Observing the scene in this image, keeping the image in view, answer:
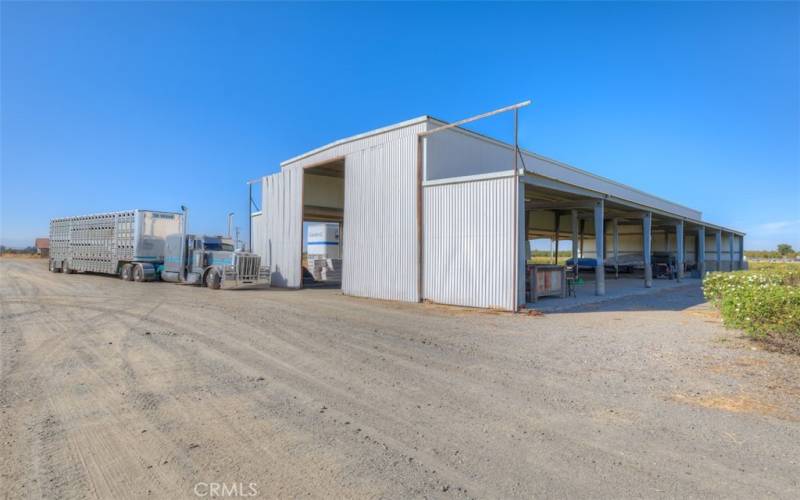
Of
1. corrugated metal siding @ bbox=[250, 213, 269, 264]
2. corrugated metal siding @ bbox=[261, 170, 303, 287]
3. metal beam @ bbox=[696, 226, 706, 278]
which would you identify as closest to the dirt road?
corrugated metal siding @ bbox=[261, 170, 303, 287]

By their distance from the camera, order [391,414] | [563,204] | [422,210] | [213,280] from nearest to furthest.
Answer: [391,414] < [422,210] < [213,280] < [563,204]

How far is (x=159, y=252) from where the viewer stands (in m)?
23.4

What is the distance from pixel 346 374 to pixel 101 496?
334 centimetres

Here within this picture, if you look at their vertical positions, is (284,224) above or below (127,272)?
above

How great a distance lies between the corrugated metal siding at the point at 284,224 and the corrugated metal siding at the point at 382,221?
3825mm

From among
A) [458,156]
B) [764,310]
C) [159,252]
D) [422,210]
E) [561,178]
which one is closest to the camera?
[764,310]

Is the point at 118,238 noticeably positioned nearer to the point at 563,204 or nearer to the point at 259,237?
the point at 259,237

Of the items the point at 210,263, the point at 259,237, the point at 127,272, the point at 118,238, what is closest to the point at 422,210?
the point at 210,263

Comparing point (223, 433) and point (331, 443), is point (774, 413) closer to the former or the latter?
point (331, 443)

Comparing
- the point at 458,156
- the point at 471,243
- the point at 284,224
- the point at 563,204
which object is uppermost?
the point at 458,156

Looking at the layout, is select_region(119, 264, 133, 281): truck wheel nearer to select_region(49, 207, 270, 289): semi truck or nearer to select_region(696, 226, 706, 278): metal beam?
select_region(49, 207, 270, 289): semi truck

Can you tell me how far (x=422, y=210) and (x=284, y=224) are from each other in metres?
9.54

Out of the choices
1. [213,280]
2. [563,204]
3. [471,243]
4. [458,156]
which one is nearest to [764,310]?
[471,243]

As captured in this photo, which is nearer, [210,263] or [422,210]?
[422,210]
